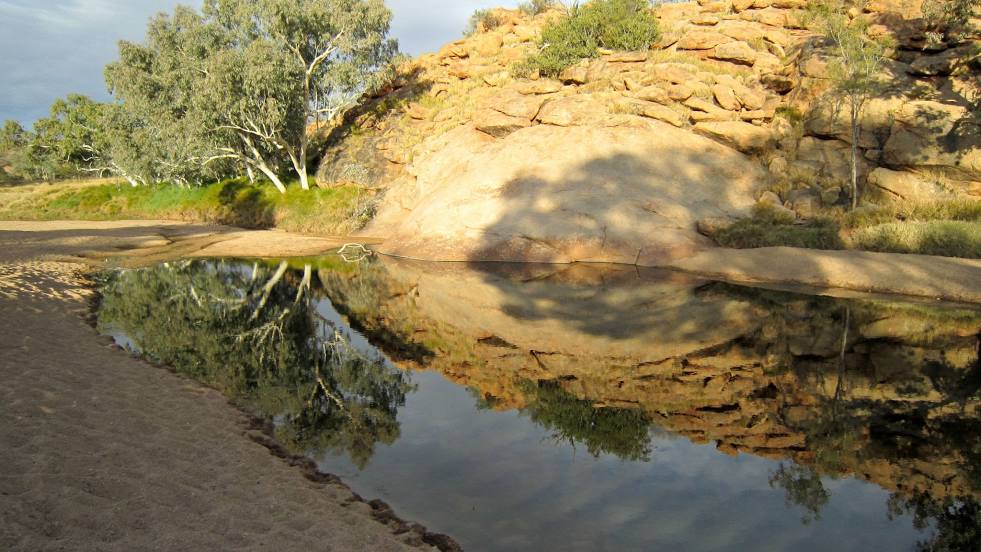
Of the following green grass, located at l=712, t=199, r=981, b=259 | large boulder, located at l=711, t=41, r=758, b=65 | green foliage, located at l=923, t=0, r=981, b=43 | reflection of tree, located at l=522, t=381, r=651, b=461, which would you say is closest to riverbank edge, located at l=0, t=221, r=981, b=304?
green grass, located at l=712, t=199, r=981, b=259

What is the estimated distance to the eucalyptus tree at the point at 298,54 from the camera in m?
33.8

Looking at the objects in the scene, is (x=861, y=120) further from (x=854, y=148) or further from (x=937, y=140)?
(x=937, y=140)

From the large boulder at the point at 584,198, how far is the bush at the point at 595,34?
9751 mm

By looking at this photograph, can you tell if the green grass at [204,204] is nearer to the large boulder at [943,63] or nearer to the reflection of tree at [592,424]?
the reflection of tree at [592,424]

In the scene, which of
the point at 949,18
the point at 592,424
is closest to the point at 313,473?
the point at 592,424

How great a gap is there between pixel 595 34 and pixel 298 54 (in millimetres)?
18363

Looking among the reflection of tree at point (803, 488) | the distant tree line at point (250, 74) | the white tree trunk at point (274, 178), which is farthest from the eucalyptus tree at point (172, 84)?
the reflection of tree at point (803, 488)

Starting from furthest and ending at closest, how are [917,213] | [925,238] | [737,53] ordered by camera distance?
[737,53]
[917,213]
[925,238]

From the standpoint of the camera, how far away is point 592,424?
905cm

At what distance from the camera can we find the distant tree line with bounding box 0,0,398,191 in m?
33.8

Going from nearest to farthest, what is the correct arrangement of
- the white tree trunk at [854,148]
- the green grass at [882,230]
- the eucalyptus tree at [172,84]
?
the green grass at [882,230]
the white tree trunk at [854,148]
the eucalyptus tree at [172,84]

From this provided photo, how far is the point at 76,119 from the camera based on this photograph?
61031 mm

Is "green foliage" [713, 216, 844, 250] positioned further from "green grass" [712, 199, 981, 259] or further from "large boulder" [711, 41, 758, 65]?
"large boulder" [711, 41, 758, 65]

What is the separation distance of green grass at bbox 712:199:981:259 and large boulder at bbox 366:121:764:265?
1.74 meters
